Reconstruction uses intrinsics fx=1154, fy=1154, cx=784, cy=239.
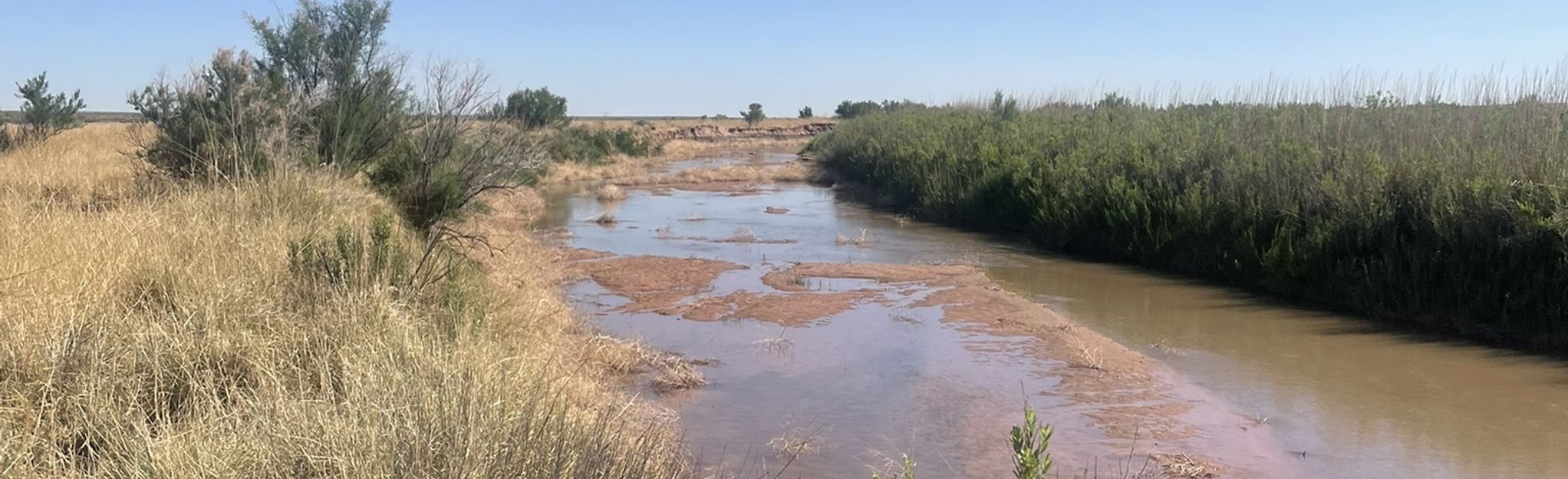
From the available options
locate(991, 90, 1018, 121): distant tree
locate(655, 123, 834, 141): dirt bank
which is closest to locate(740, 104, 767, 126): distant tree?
locate(655, 123, 834, 141): dirt bank

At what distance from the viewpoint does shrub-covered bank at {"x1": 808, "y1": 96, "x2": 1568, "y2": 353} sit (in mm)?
11016

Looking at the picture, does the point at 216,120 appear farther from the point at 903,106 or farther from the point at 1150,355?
the point at 903,106

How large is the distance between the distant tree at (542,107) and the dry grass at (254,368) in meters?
35.5

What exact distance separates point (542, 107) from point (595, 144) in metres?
7.44

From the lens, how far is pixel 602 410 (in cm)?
635

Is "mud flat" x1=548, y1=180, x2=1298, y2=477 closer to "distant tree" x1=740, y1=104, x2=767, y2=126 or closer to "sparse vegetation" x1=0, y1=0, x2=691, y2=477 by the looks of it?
"sparse vegetation" x1=0, y1=0, x2=691, y2=477

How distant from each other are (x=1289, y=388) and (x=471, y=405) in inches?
288

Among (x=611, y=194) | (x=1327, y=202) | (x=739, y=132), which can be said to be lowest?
(x=611, y=194)

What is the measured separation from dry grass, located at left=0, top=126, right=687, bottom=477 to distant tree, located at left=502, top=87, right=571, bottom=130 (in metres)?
35.5

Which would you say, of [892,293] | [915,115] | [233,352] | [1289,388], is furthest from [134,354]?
[915,115]

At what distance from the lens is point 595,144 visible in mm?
44844

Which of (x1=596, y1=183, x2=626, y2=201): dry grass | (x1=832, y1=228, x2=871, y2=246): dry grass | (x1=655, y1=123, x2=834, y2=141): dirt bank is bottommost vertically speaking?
(x1=832, y1=228, x2=871, y2=246): dry grass

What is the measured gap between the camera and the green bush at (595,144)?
3958 centimetres

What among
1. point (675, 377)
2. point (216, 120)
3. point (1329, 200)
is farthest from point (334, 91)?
point (1329, 200)
